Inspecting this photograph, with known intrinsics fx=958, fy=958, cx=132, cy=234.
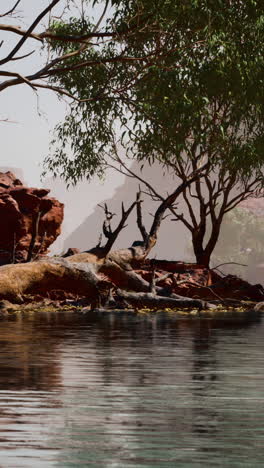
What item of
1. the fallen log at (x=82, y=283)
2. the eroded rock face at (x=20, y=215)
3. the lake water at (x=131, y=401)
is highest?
→ the eroded rock face at (x=20, y=215)

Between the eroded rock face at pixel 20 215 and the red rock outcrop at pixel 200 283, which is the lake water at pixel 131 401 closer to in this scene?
the eroded rock face at pixel 20 215

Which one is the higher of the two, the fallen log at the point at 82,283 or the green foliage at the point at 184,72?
the green foliage at the point at 184,72

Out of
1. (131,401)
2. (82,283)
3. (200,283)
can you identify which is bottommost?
(131,401)

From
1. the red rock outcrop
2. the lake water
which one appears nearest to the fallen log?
the red rock outcrop

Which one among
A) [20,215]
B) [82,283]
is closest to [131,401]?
[82,283]

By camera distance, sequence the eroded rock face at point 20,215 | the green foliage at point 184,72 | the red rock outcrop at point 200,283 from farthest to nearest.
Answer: the red rock outcrop at point 200,283 < the eroded rock face at point 20,215 < the green foliage at point 184,72

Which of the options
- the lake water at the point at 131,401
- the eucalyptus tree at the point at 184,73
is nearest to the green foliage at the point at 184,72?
the eucalyptus tree at the point at 184,73

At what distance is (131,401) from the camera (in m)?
8.59

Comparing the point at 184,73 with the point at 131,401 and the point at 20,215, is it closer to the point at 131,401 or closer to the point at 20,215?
the point at 20,215

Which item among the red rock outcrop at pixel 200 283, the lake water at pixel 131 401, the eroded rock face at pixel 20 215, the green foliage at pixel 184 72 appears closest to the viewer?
the lake water at pixel 131 401

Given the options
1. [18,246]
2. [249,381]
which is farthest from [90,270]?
[249,381]

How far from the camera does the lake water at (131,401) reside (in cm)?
602

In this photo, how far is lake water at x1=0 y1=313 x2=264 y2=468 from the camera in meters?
6.02

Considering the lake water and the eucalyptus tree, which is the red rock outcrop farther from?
the lake water
